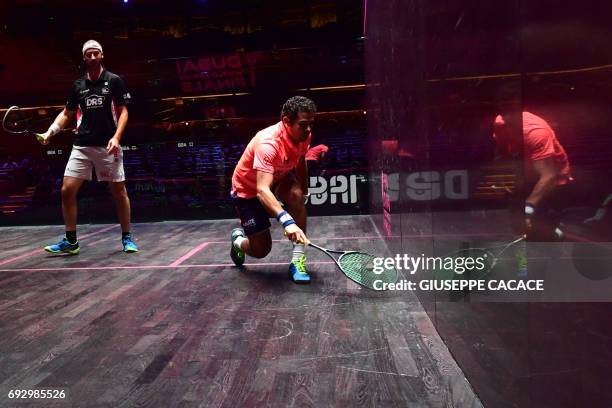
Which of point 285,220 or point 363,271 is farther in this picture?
point 363,271

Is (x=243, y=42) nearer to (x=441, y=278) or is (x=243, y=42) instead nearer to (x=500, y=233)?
(x=441, y=278)

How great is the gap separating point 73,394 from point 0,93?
7.51m

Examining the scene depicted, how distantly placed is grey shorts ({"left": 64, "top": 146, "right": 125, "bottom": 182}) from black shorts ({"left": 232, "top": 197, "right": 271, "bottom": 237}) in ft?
4.17

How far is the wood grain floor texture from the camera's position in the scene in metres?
1.17

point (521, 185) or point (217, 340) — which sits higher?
point (521, 185)

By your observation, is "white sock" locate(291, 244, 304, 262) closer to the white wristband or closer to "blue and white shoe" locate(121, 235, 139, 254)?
"blue and white shoe" locate(121, 235, 139, 254)

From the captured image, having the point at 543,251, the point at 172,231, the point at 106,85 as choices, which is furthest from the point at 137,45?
the point at 543,251

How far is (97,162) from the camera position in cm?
325

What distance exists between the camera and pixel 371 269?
7.14 ft

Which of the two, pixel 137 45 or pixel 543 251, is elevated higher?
pixel 137 45

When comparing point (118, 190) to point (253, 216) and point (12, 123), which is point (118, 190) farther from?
point (253, 216)

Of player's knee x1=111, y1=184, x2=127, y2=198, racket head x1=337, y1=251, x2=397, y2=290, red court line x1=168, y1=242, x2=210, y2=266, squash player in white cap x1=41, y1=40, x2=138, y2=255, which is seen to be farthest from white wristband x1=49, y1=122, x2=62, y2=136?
racket head x1=337, y1=251, x2=397, y2=290

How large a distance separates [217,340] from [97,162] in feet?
7.28

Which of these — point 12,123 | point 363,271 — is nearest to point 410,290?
point 363,271
